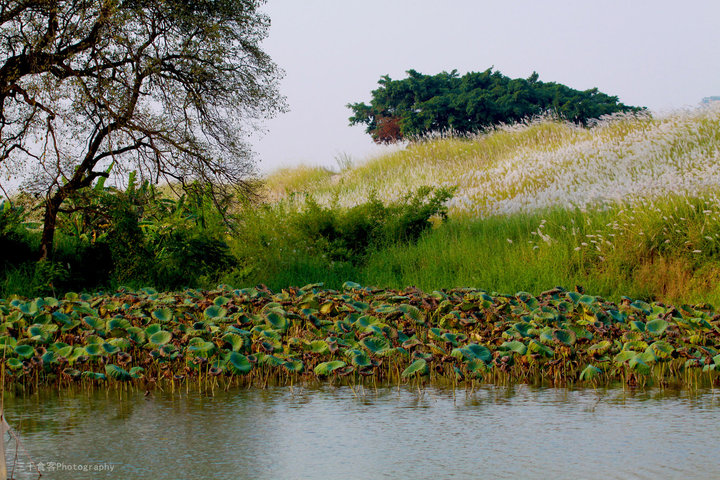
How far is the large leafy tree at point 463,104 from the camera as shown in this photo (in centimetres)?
2917

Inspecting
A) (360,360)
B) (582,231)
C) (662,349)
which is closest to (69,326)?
(360,360)

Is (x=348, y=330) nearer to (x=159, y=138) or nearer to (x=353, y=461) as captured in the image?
(x=353, y=461)

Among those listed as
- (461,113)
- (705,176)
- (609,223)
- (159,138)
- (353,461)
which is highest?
(461,113)

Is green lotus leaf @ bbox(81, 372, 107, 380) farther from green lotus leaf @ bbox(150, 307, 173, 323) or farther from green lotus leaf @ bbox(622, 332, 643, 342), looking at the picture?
green lotus leaf @ bbox(622, 332, 643, 342)

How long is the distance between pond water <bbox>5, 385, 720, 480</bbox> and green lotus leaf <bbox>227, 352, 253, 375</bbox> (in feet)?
0.86

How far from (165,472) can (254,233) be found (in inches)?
335

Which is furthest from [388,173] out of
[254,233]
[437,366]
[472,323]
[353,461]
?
[353,461]

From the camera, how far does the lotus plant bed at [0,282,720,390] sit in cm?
500

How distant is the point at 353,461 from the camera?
3.01 metres

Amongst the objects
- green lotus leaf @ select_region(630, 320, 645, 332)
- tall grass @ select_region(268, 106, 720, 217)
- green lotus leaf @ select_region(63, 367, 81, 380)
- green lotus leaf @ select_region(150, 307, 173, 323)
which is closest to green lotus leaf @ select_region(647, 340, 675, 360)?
green lotus leaf @ select_region(630, 320, 645, 332)

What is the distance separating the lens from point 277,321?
6.22 m

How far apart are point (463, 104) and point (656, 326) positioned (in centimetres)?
2435

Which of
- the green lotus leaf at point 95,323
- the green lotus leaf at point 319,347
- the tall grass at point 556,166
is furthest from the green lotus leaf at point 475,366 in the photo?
the tall grass at point 556,166

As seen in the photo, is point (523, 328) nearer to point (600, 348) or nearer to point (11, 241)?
point (600, 348)
